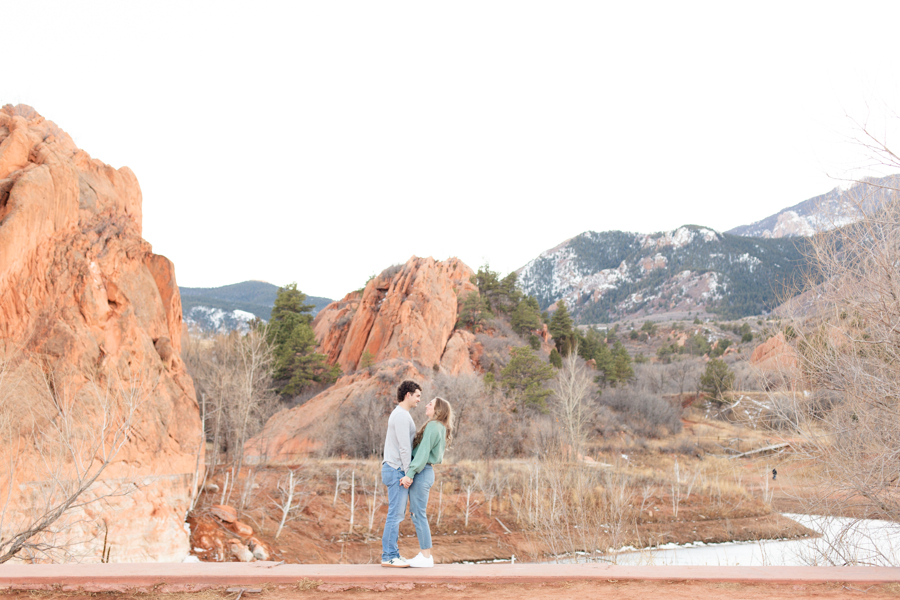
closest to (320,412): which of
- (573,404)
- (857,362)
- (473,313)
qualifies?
(573,404)

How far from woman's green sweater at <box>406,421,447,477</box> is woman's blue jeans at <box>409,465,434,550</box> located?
7 cm

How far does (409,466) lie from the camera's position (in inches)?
199

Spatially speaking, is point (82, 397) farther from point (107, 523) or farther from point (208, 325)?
point (208, 325)

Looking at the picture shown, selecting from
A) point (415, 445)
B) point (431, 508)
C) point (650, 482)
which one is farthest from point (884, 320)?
point (650, 482)

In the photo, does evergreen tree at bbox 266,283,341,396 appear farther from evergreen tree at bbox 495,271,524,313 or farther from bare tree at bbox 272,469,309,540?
evergreen tree at bbox 495,271,524,313

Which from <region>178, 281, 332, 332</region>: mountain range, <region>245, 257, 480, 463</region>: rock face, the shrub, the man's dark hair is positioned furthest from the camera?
<region>178, 281, 332, 332</region>: mountain range

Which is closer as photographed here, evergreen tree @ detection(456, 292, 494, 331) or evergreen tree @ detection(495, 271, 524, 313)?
evergreen tree @ detection(456, 292, 494, 331)

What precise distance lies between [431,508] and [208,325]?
119123 millimetres

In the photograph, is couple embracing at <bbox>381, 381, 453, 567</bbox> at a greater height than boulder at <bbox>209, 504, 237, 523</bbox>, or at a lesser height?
greater

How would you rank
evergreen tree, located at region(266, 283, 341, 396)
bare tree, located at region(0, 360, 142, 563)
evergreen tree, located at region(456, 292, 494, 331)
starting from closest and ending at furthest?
bare tree, located at region(0, 360, 142, 563), evergreen tree, located at region(266, 283, 341, 396), evergreen tree, located at region(456, 292, 494, 331)

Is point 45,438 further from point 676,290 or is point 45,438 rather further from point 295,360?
point 676,290

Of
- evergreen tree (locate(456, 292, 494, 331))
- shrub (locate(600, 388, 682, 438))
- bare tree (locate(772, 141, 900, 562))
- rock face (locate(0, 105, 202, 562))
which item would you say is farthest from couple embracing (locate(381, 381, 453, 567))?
evergreen tree (locate(456, 292, 494, 331))

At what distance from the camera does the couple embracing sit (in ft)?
16.6

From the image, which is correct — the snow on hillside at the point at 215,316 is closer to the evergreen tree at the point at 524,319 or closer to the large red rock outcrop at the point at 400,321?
the evergreen tree at the point at 524,319
